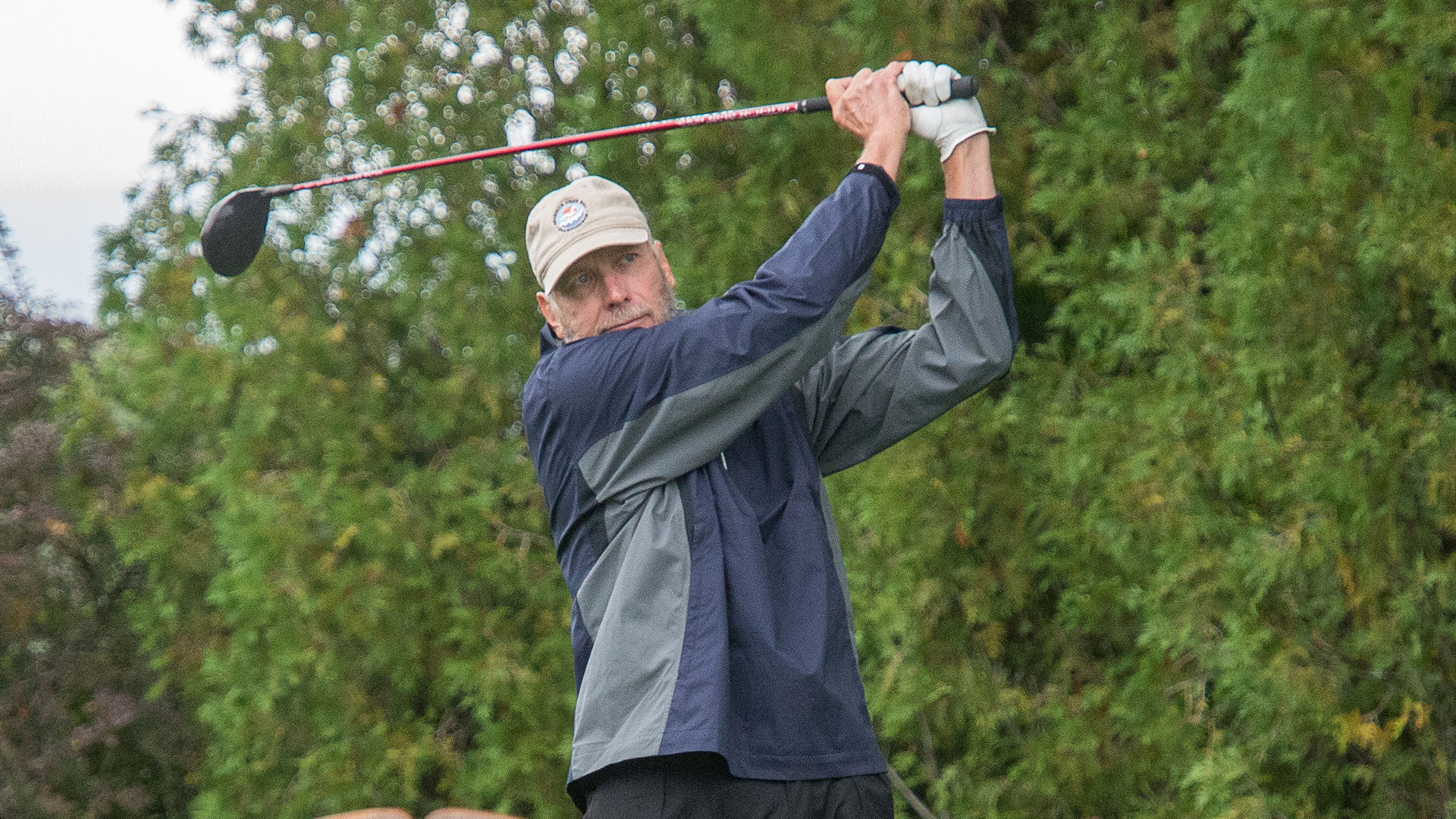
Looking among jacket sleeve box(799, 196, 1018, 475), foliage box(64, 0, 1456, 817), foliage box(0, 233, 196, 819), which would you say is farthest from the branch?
foliage box(0, 233, 196, 819)

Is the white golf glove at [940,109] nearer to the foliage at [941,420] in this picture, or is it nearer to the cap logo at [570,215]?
the cap logo at [570,215]

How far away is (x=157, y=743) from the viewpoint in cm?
607

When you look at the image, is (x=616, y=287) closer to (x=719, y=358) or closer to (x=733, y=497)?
(x=719, y=358)

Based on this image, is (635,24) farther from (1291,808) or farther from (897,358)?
(1291,808)

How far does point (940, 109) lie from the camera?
7.98ft

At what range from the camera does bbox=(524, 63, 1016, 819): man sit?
6.97 ft

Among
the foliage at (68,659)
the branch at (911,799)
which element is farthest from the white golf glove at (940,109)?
the foliage at (68,659)

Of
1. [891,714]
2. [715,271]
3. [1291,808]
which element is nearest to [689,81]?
[715,271]

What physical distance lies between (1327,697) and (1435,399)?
2.27 ft

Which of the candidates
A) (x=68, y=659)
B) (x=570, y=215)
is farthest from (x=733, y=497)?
(x=68, y=659)

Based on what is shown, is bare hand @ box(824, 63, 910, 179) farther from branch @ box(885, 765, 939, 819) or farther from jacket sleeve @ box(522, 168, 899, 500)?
branch @ box(885, 765, 939, 819)

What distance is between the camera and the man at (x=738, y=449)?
212 centimetres

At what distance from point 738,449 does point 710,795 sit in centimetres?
54

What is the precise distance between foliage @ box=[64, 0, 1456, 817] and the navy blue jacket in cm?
125
